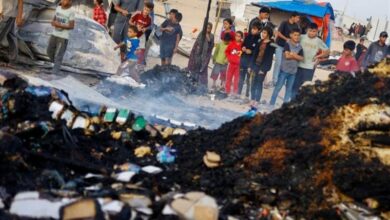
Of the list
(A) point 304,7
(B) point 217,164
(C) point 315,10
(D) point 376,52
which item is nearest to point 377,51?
(D) point 376,52

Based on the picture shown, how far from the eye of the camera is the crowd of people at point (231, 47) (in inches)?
404

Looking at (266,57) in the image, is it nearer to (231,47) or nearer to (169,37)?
(231,47)

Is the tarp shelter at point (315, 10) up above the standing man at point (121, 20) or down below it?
above

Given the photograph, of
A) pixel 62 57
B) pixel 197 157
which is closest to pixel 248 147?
pixel 197 157

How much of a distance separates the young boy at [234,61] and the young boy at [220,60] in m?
0.15

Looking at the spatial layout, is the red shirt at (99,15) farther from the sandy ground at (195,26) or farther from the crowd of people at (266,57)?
the crowd of people at (266,57)

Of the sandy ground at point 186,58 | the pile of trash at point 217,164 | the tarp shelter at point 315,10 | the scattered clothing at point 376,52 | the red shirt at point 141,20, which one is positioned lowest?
the sandy ground at point 186,58

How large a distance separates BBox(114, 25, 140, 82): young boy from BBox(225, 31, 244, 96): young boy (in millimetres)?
2039

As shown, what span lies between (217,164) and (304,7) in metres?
15.4

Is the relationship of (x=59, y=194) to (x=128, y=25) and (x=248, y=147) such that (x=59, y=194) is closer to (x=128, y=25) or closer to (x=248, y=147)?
(x=248, y=147)

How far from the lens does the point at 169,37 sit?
12719mm

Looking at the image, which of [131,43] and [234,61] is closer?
[131,43]

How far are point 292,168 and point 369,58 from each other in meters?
9.29

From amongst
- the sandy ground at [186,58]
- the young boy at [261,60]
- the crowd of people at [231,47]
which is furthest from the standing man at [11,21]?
the young boy at [261,60]
